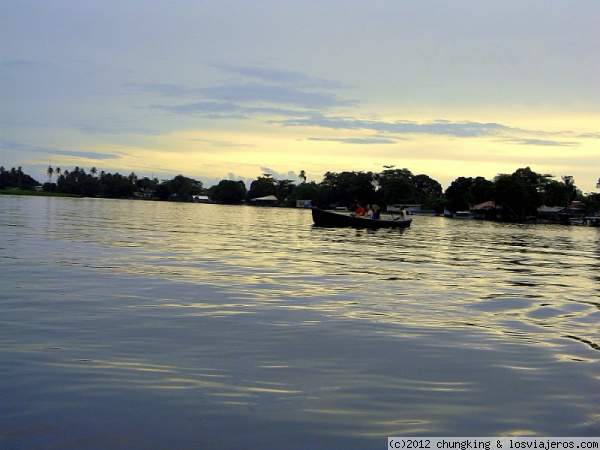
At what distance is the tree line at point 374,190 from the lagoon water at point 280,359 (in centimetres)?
9319

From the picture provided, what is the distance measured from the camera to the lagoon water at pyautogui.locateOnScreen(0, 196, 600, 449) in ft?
16.2

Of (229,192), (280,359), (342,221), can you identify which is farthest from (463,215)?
(280,359)

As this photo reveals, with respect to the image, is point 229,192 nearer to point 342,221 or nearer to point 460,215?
point 460,215

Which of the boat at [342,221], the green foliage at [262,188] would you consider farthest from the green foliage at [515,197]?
the green foliage at [262,188]

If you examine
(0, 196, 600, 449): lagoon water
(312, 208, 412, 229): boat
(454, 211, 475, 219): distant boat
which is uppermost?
(454, 211, 475, 219): distant boat

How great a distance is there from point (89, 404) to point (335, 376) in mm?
2384

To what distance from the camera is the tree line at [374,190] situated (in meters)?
103

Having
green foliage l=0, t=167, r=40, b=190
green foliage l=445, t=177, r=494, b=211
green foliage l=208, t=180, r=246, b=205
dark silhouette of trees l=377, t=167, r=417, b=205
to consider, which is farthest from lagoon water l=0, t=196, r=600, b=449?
green foliage l=0, t=167, r=40, b=190

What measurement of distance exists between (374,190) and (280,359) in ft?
476

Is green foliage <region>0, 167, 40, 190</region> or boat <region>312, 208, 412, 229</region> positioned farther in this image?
green foliage <region>0, 167, 40, 190</region>

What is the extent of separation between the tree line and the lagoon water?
93191mm

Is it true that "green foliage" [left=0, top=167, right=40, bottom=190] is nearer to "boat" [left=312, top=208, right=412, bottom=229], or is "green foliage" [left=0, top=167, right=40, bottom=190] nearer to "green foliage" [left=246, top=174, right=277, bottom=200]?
"green foliage" [left=246, top=174, right=277, bottom=200]

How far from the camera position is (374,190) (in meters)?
150

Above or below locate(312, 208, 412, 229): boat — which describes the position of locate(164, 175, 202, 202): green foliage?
Answer: above
